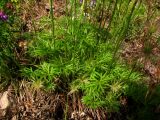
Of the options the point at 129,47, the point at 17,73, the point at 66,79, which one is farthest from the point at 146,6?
the point at 17,73

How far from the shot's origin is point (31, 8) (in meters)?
3.77

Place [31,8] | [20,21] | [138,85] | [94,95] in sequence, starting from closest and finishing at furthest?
[94,95], [138,85], [20,21], [31,8]

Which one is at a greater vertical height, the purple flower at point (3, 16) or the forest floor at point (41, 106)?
the purple flower at point (3, 16)

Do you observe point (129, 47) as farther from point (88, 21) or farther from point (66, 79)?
point (66, 79)

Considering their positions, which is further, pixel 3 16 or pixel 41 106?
pixel 41 106

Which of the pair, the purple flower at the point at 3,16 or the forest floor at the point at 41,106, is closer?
the purple flower at the point at 3,16

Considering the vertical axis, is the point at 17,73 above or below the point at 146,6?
below

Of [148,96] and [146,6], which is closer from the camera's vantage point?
[148,96]

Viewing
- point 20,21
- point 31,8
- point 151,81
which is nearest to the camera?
point 151,81

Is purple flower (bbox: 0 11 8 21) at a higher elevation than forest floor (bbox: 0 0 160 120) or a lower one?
higher

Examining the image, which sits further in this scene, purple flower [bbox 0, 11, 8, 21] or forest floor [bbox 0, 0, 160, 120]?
forest floor [bbox 0, 0, 160, 120]

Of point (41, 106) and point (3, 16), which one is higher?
point (3, 16)

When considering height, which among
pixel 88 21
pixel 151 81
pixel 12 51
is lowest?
pixel 151 81

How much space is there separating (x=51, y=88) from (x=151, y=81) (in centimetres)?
101
